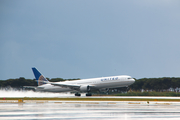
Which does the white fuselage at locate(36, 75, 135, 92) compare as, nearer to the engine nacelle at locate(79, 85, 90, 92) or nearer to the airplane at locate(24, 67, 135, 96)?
the airplane at locate(24, 67, 135, 96)

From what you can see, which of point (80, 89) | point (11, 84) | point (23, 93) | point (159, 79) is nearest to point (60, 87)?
point (80, 89)

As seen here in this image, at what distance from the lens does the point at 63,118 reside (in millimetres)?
17984

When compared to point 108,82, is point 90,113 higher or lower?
lower

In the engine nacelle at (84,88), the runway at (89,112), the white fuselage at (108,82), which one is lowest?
the runway at (89,112)

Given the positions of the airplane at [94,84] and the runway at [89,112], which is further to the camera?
the airplane at [94,84]

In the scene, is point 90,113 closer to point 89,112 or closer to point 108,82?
point 89,112

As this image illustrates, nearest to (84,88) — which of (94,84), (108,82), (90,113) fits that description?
(94,84)

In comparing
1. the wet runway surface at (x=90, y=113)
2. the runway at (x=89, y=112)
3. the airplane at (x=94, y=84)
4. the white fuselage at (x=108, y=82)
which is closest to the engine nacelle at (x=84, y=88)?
the airplane at (x=94, y=84)

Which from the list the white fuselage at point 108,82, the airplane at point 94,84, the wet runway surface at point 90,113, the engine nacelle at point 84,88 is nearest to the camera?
the wet runway surface at point 90,113

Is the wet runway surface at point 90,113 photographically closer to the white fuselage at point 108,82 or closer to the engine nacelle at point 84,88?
the white fuselage at point 108,82

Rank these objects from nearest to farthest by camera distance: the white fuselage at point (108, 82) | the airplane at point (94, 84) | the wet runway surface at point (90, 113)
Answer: the wet runway surface at point (90, 113), the white fuselage at point (108, 82), the airplane at point (94, 84)

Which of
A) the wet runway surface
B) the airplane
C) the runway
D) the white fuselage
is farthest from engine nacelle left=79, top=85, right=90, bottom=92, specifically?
the wet runway surface

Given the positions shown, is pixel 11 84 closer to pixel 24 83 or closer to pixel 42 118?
pixel 24 83

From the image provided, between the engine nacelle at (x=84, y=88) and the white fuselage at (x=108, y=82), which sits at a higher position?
the white fuselage at (x=108, y=82)
